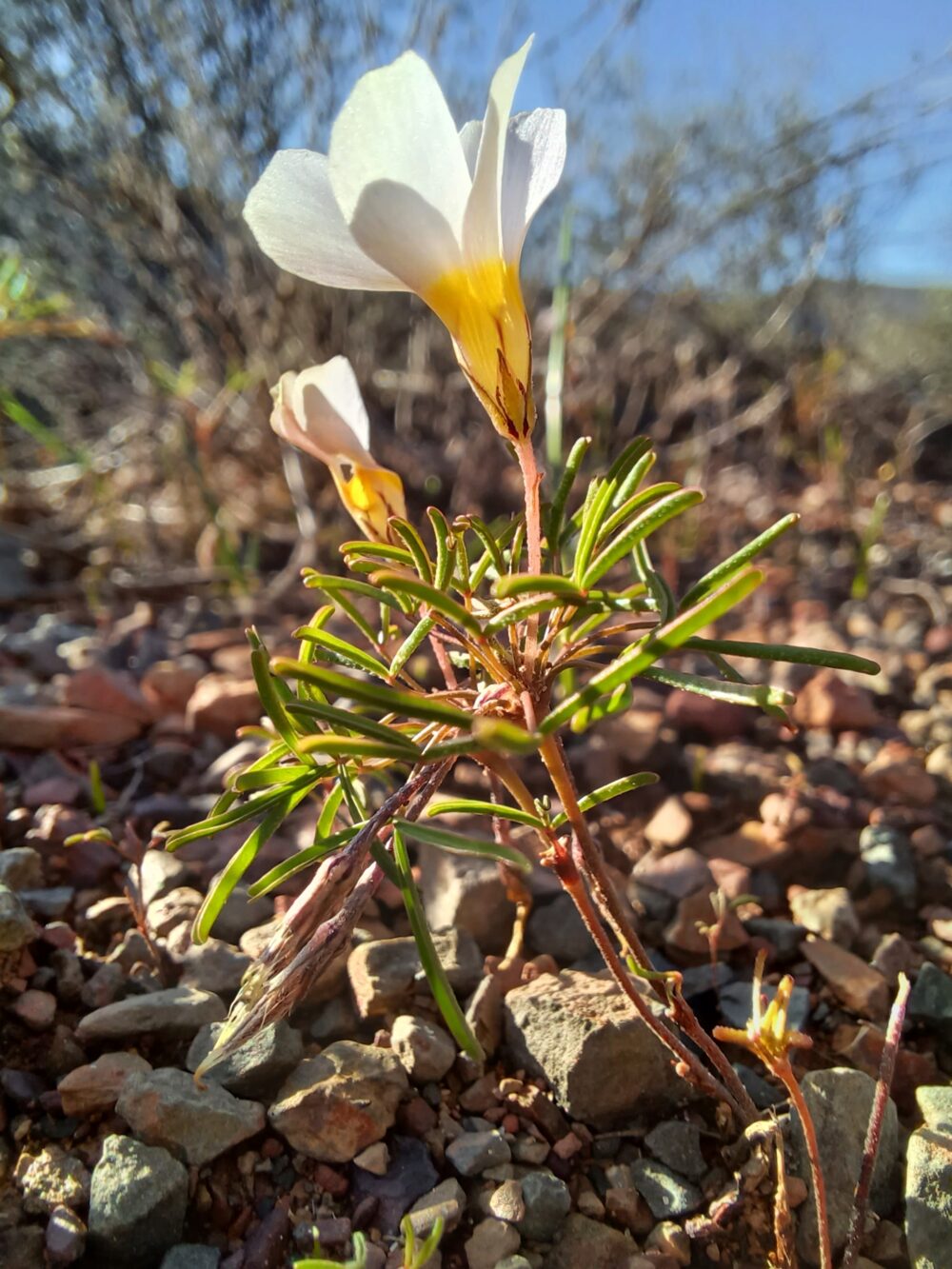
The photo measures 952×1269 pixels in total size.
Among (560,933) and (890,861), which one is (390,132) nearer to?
(560,933)

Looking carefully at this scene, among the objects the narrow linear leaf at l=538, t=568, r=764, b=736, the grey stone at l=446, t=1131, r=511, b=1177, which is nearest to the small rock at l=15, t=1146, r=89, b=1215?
the grey stone at l=446, t=1131, r=511, b=1177

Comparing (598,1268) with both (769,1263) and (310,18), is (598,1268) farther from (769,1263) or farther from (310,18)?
(310,18)

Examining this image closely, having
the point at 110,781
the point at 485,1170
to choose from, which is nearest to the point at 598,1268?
the point at 485,1170

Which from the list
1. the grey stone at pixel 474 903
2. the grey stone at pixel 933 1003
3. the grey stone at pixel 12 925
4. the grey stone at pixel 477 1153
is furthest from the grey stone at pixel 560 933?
the grey stone at pixel 12 925

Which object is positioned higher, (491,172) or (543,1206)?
(491,172)

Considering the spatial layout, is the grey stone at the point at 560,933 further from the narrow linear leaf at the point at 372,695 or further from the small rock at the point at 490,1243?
the narrow linear leaf at the point at 372,695

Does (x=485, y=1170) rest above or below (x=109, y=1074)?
below

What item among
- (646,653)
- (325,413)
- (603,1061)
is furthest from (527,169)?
(603,1061)
